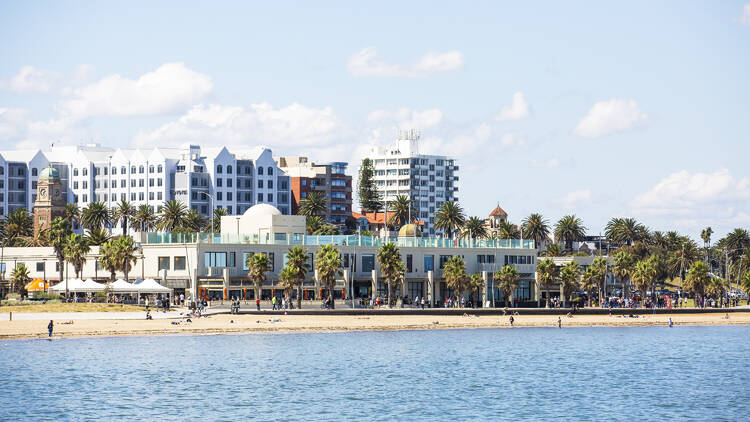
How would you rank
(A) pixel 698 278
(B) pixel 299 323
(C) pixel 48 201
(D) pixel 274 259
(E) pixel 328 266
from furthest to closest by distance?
(C) pixel 48 201
(A) pixel 698 278
(D) pixel 274 259
(E) pixel 328 266
(B) pixel 299 323

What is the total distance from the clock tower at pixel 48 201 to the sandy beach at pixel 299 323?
81.7m

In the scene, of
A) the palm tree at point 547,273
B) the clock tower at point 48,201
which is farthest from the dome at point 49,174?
the palm tree at point 547,273

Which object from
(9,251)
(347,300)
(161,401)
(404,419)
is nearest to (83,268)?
(9,251)

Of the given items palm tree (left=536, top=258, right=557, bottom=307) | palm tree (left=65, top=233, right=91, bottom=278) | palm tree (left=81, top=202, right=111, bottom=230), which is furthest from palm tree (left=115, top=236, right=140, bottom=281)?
palm tree (left=81, top=202, right=111, bottom=230)

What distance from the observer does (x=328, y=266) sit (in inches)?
4958

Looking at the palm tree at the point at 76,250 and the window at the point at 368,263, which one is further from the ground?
the palm tree at the point at 76,250

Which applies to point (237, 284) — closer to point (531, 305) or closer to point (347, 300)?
point (347, 300)

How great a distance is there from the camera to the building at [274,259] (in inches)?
5197

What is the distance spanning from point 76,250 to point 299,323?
35.9 m

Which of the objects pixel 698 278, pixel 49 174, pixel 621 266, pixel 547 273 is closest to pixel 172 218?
pixel 49 174

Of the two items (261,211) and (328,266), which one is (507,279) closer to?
Result: (328,266)

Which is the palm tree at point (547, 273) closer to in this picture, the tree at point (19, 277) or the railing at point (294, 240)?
the railing at point (294, 240)

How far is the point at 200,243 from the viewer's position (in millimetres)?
131250

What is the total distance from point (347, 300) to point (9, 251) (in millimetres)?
48638
